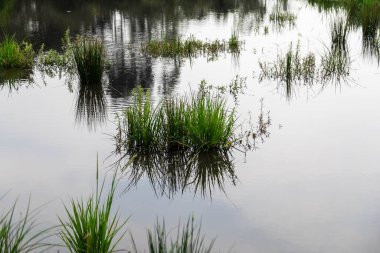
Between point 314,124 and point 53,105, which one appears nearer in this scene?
point 314,124

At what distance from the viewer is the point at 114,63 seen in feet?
53.2

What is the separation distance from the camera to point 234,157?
9.03 meters

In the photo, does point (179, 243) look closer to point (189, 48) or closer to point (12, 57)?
point (12, 57)

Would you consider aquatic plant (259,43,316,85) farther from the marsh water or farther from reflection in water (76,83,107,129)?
reflection in water (76,83,107,129)

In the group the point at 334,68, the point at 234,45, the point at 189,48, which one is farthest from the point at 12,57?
the point at 334,68

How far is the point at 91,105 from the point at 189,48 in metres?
5.83

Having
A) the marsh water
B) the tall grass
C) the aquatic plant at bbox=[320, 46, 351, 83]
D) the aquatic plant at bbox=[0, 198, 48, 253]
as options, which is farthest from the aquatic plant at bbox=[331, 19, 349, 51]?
the aquatic plant at bbox=[0, 198, 48, 253]

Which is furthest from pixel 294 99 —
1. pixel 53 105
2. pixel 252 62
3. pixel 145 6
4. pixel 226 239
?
pixel 145 6

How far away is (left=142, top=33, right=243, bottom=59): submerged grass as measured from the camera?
17359mm

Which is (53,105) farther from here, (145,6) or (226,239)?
(145,6)

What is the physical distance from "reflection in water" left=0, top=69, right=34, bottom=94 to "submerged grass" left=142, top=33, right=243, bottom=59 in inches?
151

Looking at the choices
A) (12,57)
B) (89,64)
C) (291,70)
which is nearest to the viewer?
(89,64)

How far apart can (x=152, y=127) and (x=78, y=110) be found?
3.21 m

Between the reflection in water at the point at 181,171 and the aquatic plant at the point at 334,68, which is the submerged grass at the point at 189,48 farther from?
the reflection in water at the point at 181,171
